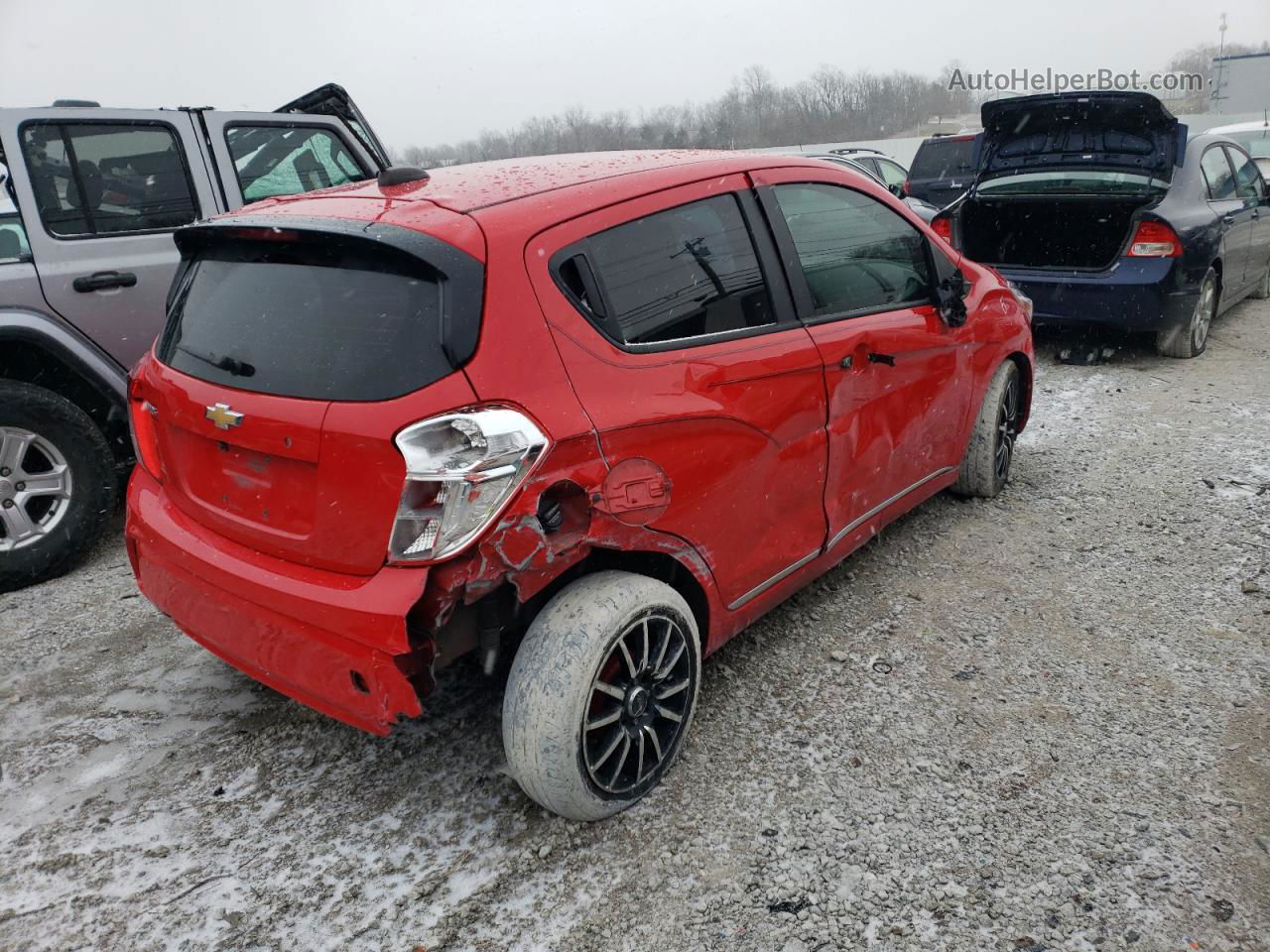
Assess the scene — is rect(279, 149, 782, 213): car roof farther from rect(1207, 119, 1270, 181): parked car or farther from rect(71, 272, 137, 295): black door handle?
rect(1207, 119, 1270, 181): parked car

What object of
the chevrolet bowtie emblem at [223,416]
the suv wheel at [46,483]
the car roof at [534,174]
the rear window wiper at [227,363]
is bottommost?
the suv wheel at [46,483]

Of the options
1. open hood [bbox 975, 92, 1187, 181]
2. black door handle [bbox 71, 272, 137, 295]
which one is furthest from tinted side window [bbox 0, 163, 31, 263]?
open hood [bbox 975, 92, 1187, 181]

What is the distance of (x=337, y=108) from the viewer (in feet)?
17.5

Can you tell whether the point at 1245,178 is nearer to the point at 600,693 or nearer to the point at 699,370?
the point at 699,370

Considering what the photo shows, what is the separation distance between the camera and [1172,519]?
4117 millimetres

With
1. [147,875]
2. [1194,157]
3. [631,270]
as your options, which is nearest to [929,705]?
[631,270]

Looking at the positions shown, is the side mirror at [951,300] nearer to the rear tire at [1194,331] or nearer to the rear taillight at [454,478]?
the rear taillight at [454,478]

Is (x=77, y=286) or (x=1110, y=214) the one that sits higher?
(x=77, y=286)

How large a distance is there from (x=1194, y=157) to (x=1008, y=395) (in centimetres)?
388

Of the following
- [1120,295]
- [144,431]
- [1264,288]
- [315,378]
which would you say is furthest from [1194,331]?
[144,431]

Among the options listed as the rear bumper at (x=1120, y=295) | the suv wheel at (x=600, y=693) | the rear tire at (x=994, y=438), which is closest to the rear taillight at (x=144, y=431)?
the suv wheel at (x=600, y=693)

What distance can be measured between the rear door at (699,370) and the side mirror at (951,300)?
3.39ft

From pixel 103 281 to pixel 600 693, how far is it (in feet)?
10.7

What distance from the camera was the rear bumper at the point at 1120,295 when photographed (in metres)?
6.30
